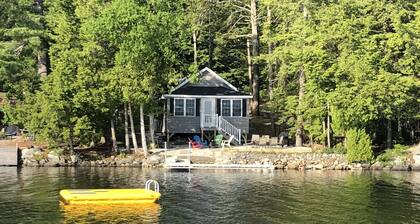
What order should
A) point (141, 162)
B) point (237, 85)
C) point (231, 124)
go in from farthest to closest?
1. point (237, 85)
2. point (231, 124)
3. point (141, 162)

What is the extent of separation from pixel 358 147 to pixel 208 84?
13575mm

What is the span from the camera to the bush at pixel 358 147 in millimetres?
39781

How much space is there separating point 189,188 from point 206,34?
26.2 metres

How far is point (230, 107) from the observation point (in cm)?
4631

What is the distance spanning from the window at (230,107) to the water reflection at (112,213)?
857 inches

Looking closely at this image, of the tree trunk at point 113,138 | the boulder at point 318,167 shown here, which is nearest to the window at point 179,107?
the tree trunk at point 113,138

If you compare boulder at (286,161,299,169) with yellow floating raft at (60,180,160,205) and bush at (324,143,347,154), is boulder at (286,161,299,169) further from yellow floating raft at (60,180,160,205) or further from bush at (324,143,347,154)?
yellow floating raft at (60,180,160,205)

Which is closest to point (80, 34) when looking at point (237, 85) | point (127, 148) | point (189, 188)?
point (127, 148)

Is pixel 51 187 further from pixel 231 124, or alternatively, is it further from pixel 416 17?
pixel 416 17

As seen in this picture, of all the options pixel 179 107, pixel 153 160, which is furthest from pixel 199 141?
pixel 153 160

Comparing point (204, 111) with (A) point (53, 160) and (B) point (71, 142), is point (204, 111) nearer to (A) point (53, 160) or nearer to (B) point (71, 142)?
(B) point (71, 142)

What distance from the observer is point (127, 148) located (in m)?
41.8

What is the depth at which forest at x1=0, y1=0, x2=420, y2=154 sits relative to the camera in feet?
129

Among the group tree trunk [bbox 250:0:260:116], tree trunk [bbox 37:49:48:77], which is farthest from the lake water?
tree trunk [bbox 37:49:48:77]
